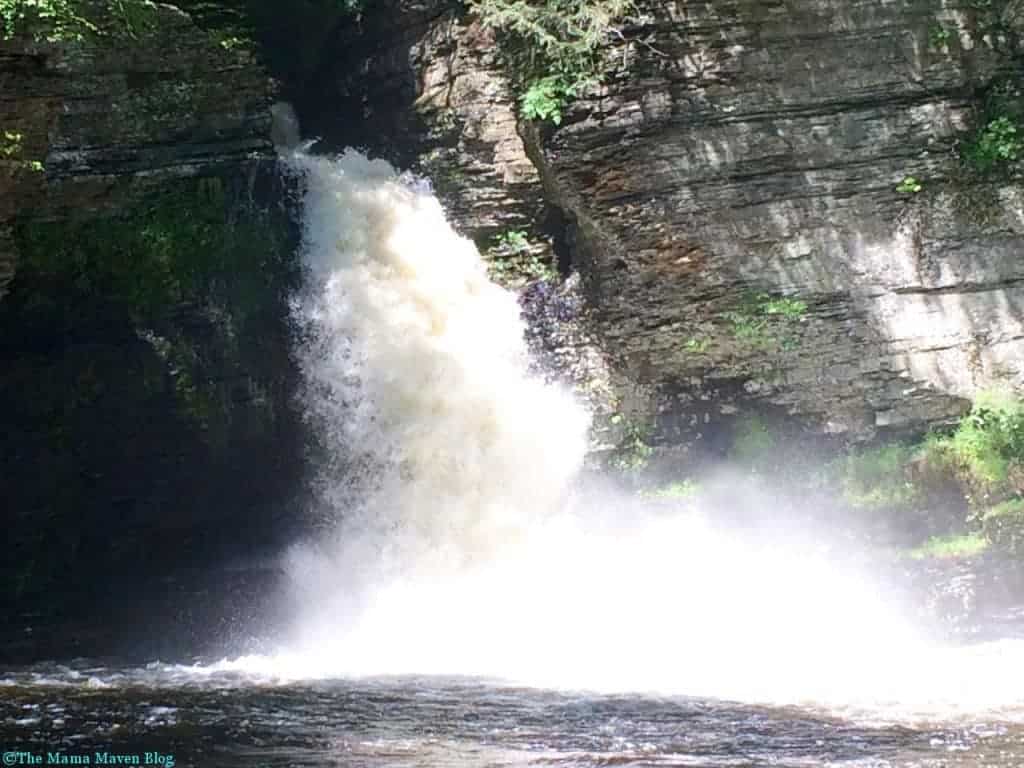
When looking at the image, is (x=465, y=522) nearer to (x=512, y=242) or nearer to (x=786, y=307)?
(x=512, y=242)

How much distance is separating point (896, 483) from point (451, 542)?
179 inches

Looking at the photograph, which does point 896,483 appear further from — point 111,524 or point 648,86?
point 111,524

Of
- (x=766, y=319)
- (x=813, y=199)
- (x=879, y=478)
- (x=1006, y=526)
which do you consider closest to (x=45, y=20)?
(x=766, y=319)

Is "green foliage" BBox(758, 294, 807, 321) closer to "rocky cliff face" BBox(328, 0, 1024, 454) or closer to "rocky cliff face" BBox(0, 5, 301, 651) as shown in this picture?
"rocky cliff face" BBox(328, 0, 1024, 454)

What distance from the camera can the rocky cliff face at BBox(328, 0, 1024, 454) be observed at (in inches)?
457

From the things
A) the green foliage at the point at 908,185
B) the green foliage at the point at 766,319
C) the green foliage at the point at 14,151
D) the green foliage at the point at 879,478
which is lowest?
the green foliage at the point at 879,478

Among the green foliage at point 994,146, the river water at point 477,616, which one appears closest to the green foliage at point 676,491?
the river water at point 477,616

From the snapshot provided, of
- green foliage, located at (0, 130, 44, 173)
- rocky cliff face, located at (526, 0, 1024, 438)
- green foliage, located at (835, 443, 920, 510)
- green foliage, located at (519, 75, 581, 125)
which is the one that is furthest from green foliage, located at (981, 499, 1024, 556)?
green foliage, located at (0, 130, 44, 173)

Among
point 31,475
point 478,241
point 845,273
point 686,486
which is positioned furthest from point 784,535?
point 31,475

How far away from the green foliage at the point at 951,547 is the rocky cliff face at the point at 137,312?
6394mm

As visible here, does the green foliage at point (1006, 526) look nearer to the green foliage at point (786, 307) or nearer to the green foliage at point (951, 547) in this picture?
the green foliage at point (951, 547)

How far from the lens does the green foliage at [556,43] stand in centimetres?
1138

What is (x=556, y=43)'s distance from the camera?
11.5 m

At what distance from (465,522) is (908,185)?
5804 millimetres
